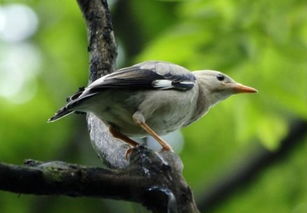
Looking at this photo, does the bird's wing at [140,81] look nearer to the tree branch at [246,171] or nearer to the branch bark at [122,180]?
the branch bark at [122,180]

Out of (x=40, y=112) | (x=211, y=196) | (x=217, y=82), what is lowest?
(x=211, y=196)

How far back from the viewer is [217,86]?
6648 mm

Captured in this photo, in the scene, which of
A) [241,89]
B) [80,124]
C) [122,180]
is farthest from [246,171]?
[122,180]

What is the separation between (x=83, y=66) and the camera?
1251cm

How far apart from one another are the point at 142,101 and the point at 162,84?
1.13ft

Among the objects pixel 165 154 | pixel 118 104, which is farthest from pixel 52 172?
pixel 118 104

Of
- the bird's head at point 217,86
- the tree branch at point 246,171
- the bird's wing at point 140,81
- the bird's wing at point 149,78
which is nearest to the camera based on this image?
the bird's wing at point 140,81

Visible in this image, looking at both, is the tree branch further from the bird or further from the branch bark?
the branch bark

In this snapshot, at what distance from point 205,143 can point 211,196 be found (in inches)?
53.6

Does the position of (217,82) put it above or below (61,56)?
above

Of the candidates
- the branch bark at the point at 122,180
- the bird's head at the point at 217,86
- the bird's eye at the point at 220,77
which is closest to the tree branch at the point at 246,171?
the bird's head at the point at 217,86

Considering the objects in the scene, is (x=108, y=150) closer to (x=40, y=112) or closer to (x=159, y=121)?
(x=159, y=121)

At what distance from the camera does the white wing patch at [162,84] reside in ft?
18.9

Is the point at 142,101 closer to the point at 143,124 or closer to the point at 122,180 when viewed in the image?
the point at 143,124
